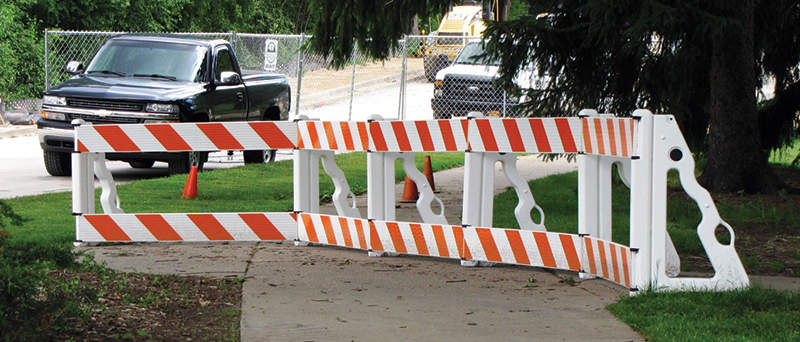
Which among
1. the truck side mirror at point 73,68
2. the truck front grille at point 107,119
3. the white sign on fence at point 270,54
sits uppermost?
the white sign on fence at point 270,54

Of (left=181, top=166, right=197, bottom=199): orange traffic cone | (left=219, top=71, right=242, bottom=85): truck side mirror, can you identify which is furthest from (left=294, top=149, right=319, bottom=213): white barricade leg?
(left=219, top=71, right=242, bottom=85): truck side mirror

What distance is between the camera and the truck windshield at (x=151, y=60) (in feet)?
47.9

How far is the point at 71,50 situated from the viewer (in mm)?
26266

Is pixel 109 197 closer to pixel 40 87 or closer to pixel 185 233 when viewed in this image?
pixel 185 233

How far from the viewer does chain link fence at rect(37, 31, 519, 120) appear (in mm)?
23234

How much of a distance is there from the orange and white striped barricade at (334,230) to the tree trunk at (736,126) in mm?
5318

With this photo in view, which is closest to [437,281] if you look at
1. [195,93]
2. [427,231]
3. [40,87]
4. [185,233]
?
[427,231]

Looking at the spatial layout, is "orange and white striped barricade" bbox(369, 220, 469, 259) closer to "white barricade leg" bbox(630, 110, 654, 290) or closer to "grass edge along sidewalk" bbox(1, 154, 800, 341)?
"white barricade leg" bbox(630, 110, 654, 290)

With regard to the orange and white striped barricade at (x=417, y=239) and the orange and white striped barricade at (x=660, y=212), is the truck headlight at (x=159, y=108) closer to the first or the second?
the orange and white striped barricade at (x=417, y=239)

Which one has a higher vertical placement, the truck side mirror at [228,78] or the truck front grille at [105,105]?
the truck side mirror at [228,78]

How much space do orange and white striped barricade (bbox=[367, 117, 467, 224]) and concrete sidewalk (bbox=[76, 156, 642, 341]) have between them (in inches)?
17.9

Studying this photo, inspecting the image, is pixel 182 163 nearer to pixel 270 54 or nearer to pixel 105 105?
pixel 105 105

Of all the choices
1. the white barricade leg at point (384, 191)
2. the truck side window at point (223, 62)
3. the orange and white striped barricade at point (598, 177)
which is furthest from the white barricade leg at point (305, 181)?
the truck side window at point (223, 62)

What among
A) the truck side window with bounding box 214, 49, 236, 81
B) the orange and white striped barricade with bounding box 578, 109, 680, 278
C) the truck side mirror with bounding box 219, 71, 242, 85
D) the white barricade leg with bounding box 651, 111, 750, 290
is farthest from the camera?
the truck side window with bounding box 214, 49, 236, 81
